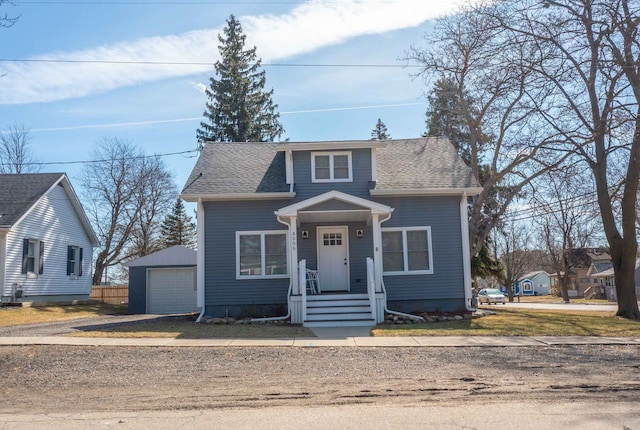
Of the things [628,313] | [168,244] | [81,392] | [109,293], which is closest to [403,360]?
[81,392]

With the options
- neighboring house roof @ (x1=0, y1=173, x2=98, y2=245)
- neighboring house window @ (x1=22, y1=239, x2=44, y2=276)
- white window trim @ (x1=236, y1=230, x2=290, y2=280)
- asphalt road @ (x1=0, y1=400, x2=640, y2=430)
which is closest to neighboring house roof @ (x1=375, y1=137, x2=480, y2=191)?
white window trim @ (x1=236, y1=230, x2=290, y2=280)

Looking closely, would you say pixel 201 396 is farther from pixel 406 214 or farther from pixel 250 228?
pixel 406 214

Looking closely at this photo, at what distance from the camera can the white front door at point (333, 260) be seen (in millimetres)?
17203

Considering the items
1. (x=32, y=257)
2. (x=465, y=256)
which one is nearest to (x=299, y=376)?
(x=465, y=256)

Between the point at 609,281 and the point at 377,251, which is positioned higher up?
the point at 377,251

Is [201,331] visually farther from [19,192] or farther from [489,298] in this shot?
[489,298]

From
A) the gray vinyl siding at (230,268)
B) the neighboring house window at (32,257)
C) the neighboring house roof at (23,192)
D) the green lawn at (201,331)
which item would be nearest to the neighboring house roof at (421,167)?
the gray vinyl siding at (230,268)

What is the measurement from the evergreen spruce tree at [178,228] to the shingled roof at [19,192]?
22653 mm

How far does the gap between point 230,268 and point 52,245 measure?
1119 centimetres

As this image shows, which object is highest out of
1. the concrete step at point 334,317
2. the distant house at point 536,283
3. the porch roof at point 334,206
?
the porch roof at point 334,206

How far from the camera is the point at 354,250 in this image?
1717 centimetres

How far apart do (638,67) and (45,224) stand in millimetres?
22052

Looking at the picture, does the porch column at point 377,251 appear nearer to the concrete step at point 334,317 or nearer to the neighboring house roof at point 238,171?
the concrete step at point 334,317

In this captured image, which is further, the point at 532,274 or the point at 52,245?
the point at 532,274
